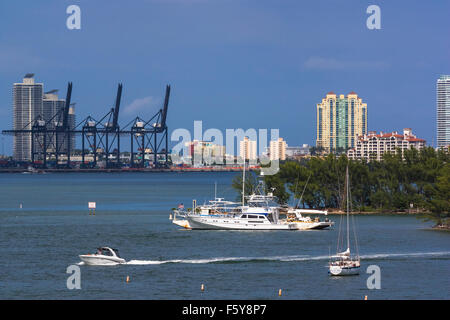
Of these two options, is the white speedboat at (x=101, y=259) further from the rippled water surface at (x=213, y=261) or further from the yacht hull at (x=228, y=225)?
the yacht hull at (x=228, y=225)

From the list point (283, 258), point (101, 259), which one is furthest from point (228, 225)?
point (101, 259)

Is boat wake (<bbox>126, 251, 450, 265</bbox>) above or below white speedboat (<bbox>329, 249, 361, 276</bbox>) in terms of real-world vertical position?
below

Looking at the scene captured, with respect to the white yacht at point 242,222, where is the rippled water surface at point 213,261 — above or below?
below

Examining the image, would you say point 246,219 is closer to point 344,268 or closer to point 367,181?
point 367,181

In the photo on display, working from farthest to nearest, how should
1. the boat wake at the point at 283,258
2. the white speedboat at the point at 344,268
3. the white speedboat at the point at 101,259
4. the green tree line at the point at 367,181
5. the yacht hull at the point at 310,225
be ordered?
the green tree line at the point at 367,181, the yacht hull at the point at 310,225, the boat wake at the point at 283,258, the white speedboat at the point at 101,259, the white speedboat at the point at 344,268

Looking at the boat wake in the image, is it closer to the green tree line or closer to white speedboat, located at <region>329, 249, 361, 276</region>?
white speedboat, located at <region>329, 249, 361, 276</region>

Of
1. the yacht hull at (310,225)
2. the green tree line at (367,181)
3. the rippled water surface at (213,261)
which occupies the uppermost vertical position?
the green tree line at (367,181)

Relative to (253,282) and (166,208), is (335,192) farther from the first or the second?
(253,282)

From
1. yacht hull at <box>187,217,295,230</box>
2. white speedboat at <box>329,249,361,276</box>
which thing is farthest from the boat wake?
yacht hull at <box>187,217,295,230</box>

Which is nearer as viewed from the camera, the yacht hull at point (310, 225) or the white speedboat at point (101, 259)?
the white speedboat at point (101, 259)

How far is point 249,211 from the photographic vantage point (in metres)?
77.0

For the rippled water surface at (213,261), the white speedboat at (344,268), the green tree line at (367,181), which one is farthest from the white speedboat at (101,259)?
the green tree line at (367,181)
